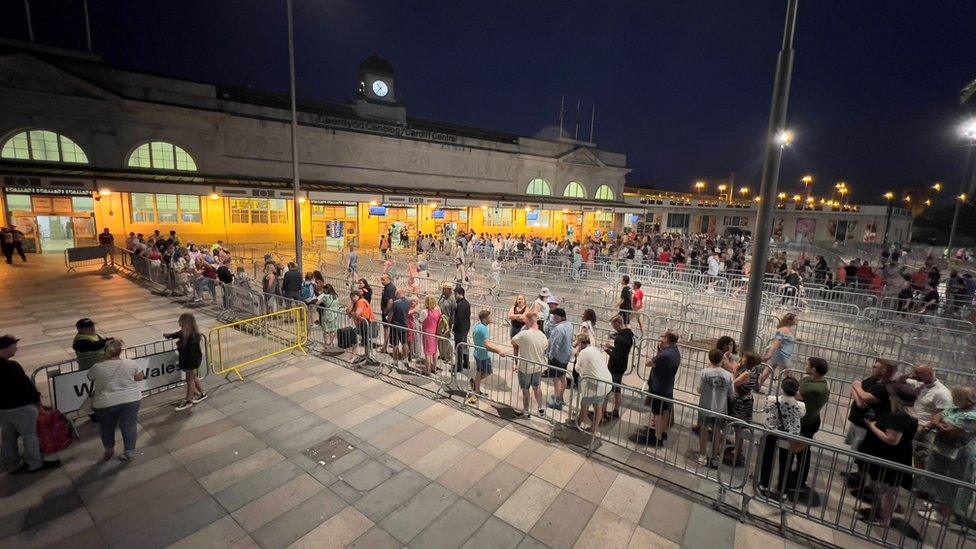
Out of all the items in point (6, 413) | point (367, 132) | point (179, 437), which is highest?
point (367, 132)

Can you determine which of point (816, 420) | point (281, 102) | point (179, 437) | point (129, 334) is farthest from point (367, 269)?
point (281, 102)

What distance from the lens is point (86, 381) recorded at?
21.2ft

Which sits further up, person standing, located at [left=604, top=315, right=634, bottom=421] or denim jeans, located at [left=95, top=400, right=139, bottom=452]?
person standing, located at [left=604, top=315, right=634, bottom=421]

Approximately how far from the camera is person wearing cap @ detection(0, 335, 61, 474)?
5105 mm

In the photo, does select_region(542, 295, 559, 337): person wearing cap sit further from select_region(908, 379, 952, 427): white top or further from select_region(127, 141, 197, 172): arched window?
select_region(127, 141, 197, 172): arched window

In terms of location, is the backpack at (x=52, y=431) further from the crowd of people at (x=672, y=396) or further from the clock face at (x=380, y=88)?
the clock face at (x=380, y=88)

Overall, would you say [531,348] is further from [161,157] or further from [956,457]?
[161,157]

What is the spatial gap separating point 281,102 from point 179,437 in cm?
3665

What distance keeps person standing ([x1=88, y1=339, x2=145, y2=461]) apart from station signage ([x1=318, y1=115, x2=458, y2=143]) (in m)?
34.0

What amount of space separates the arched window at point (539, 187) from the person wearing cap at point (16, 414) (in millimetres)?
46632

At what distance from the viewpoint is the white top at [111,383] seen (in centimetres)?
543

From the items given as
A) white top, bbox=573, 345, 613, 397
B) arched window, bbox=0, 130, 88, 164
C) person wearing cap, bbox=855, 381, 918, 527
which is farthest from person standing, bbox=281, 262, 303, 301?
arched window, bbox=0, 130, 88, 164

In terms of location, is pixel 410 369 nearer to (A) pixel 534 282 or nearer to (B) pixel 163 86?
(A) pixel 534 282

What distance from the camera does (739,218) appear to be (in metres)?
64.2
